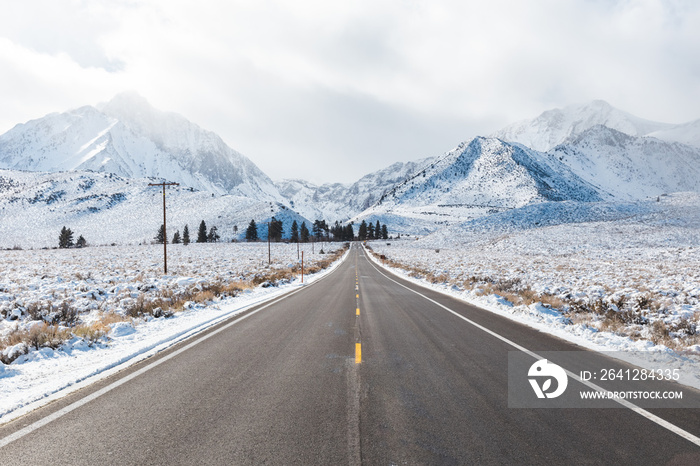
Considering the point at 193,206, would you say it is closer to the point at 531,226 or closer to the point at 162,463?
the point at 531,226

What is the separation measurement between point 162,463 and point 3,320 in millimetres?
10344

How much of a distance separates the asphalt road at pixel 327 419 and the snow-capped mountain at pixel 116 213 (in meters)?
125

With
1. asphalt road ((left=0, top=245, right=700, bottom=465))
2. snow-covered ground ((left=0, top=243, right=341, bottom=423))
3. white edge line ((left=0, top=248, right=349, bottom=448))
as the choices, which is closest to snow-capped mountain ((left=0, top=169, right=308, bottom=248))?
snow-covered ground ((left=0, top=243, right=341, bottom=423))

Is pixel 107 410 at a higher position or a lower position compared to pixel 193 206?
lower

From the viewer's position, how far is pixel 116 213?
152500mm

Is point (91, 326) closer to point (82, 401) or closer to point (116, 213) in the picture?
point (82, 401)

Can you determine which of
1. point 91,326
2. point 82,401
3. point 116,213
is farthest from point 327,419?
point 116,213

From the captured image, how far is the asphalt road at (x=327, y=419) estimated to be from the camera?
3.16m

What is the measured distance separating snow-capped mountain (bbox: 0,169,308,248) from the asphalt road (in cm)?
12543

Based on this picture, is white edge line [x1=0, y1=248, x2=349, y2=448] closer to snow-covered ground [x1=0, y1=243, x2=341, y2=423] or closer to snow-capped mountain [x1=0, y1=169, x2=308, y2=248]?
snow-covered ground [x1=0, y1=243, x2=341, y2=423]

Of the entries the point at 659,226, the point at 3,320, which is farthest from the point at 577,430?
the point at 659,226

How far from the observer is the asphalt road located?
3.16 meters

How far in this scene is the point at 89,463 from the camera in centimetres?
301

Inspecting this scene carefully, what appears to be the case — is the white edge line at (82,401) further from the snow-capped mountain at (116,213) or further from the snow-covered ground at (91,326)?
the snow-capped mountain at (116,213)
